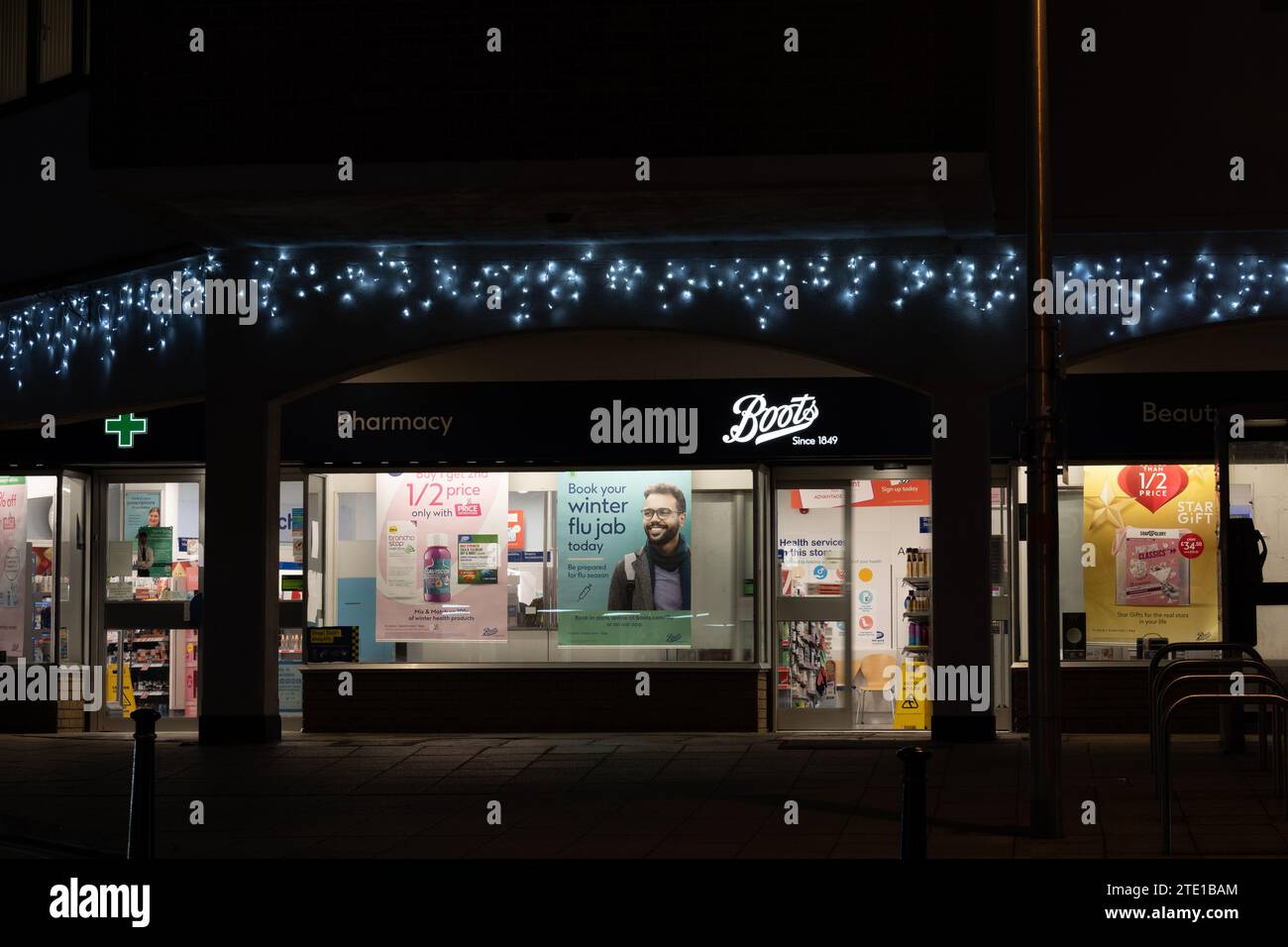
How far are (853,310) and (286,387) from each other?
17.3 feet

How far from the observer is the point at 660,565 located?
1820 centimetres

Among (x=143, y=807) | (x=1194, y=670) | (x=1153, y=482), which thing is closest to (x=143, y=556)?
(x=143, y=807)

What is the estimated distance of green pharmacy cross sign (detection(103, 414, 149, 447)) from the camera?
61.3ft

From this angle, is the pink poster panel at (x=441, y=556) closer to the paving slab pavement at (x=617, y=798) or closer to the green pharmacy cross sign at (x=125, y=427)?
the paving slab pavement at (x=617, y=798)

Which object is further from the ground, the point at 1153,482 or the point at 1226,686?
the point at 1153,482

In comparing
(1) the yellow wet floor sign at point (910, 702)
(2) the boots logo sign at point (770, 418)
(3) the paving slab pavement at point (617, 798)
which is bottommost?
(3) the paving slab pavement at point (617, 798)

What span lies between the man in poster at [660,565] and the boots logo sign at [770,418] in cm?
97

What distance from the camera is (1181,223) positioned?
1478 centimetres

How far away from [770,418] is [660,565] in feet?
6.30

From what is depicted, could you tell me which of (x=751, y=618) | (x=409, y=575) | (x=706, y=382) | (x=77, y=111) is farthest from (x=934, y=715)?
(x=77, y=111)

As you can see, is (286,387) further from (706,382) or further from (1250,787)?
(1250,787)

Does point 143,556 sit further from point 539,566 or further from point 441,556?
point 539,566

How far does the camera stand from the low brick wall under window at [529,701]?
17828 millimetres

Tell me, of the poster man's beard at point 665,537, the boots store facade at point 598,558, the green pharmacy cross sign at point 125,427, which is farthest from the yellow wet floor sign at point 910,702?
the green pharmacy cross sign at point 125,427
